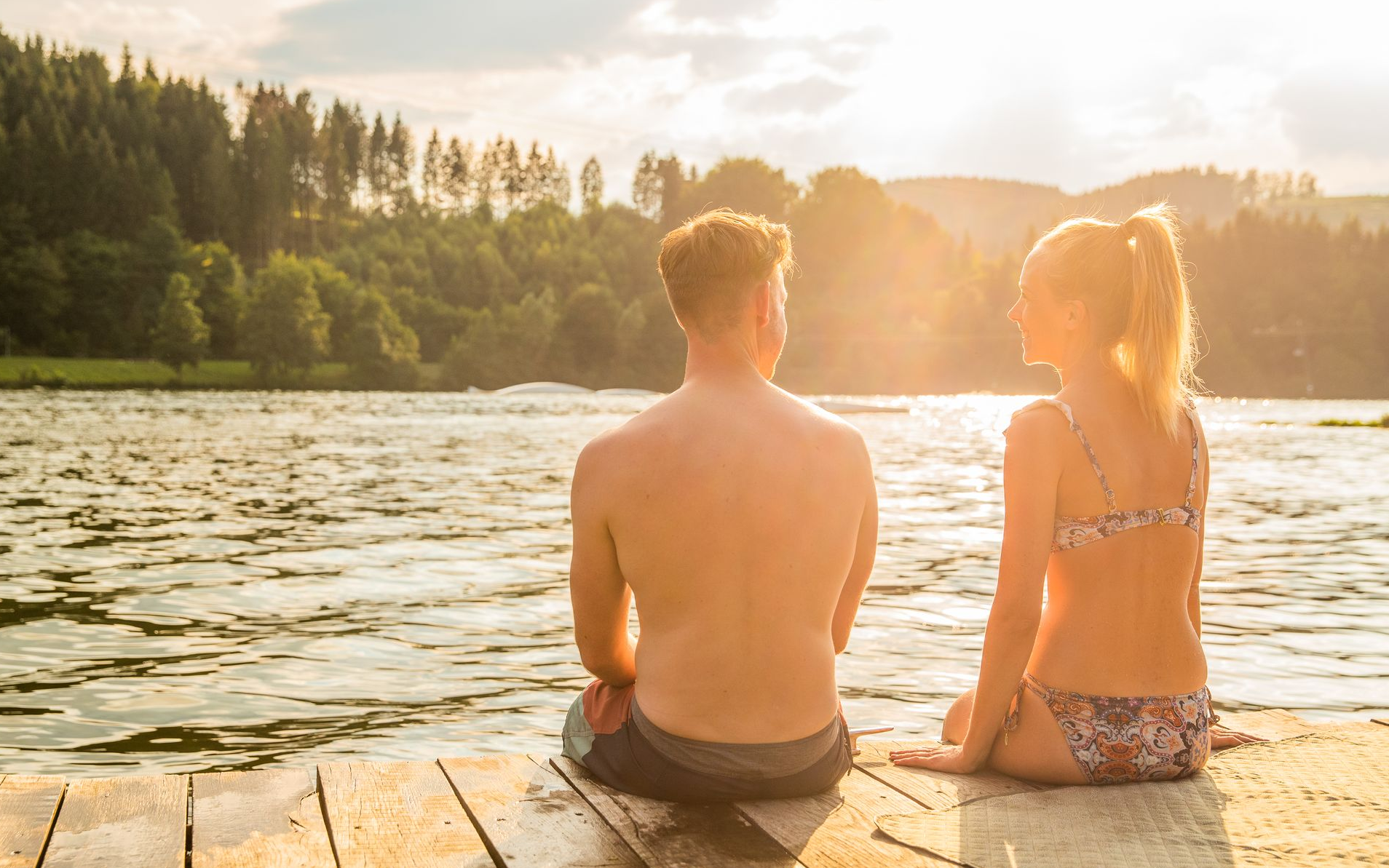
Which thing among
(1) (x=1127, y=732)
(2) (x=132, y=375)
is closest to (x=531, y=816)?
(1) (x=1127, y=732)

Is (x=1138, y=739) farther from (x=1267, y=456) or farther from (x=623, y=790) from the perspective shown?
(x=1267, y=456)

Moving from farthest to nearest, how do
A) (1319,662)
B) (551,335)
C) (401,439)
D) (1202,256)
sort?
(1202,256) < (551,335) < (401,439) < (1319,662)

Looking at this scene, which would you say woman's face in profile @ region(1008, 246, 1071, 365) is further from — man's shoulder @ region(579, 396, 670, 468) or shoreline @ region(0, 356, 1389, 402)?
shoreline @ region(0, 356, 1389, 402)

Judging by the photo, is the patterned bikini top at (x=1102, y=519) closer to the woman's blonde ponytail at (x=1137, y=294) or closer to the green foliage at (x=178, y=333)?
the woman's blonde ponytail at (x=1137, y=294)

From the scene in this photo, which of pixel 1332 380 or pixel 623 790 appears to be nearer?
pixel 623 790

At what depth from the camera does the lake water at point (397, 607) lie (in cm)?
698

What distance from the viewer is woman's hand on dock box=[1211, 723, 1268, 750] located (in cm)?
412

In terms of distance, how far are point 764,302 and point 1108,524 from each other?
4.06ft

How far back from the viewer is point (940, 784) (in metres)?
3.72

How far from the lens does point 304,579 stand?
11.7 m

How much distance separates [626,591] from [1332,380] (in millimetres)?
135968

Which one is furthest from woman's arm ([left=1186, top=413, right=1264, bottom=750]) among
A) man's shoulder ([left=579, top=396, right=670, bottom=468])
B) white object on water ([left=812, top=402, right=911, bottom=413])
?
white object on water ([left=812, top=402, right=911, bottom=413])

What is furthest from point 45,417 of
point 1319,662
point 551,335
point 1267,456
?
point 551,335

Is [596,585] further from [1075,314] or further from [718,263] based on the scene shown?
[1075,314]
